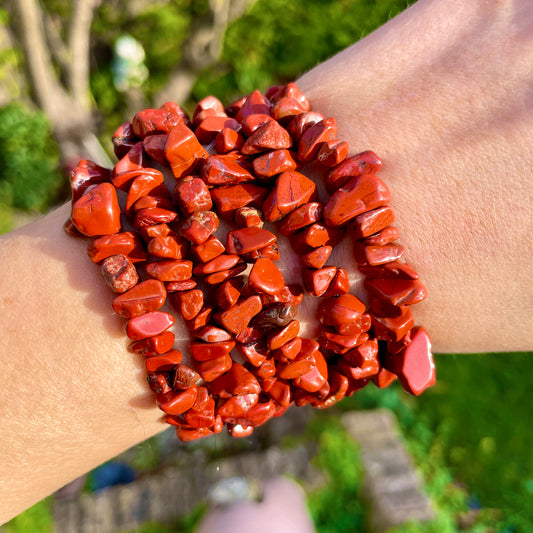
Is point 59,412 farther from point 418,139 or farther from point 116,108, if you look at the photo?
point 116,108

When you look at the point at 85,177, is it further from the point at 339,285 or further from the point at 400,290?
the point at 400,290

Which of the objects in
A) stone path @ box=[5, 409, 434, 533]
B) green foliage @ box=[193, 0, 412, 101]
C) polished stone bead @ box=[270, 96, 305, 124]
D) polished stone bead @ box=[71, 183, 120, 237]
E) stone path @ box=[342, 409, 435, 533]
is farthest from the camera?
green foliage @ box=[193, 0, 412, 101]

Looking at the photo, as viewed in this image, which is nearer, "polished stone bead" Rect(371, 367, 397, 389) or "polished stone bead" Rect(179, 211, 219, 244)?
"polished stone bead" Rect(179, 211, 219, 244)

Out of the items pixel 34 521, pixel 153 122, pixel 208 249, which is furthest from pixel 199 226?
pixel 34 521

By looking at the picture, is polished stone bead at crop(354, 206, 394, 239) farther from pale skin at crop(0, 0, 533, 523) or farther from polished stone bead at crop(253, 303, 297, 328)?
polished stone bead at crop(253, 303, 297, 328)

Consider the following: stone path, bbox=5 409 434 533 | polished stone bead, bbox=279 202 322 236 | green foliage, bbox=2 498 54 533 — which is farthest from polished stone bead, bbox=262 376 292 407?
green foliage, bbox=2 498 54 533

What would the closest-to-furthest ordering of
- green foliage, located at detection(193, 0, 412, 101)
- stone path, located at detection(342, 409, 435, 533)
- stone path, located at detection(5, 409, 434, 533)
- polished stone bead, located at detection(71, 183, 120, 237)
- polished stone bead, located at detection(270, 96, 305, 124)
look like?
polished stone bead, located at detection(71, 183, 120, 237) → polished stone bead, located at detection(270, 96, 305, 124) → stone path, located at detection(342, 409, 435, 533) → stone path, located at detection(5, 409, 434, 533) → green foliage, located at detection(193, 0, 412, 101)

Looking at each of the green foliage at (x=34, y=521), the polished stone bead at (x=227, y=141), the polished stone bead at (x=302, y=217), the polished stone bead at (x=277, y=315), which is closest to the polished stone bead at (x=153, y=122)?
the polished stone bead at (x=227, y=141)
